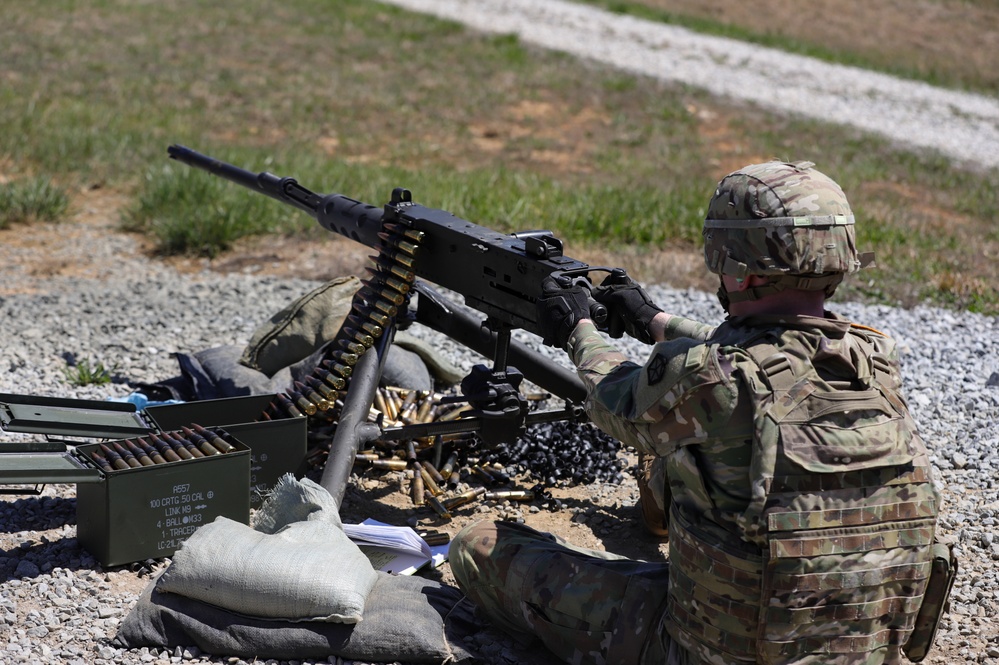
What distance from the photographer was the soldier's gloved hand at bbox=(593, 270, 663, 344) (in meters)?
4.04

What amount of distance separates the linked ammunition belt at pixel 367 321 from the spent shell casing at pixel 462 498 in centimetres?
73

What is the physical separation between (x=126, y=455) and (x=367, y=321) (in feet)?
4.04

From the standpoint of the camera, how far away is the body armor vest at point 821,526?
10.1ft

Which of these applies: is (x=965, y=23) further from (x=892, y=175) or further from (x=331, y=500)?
(x=331, y=500)

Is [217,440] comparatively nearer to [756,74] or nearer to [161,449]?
[161,449]

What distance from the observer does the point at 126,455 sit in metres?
4.39

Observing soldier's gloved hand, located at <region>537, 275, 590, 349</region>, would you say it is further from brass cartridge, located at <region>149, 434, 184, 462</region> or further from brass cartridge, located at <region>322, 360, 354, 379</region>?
brass cartridge, located at <region>149, 434, 184, 462</region>

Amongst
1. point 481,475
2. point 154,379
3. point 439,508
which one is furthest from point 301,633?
point 154,379

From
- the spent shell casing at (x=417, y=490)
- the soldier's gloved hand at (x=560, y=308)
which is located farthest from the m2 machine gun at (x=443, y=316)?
the spent shell casing at (x=417, y=490)

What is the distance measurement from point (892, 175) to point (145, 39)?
13367 millimetres

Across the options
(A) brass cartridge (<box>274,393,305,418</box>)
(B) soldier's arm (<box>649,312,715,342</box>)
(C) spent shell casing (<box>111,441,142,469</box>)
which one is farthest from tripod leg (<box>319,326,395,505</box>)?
(B) soldier's arm (<box>649,312,715,342</box>)

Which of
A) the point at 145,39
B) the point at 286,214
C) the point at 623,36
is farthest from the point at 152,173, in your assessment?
the point at 623,36

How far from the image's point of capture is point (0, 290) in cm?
843

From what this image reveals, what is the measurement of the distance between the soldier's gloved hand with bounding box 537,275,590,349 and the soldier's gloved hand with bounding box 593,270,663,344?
133mm
